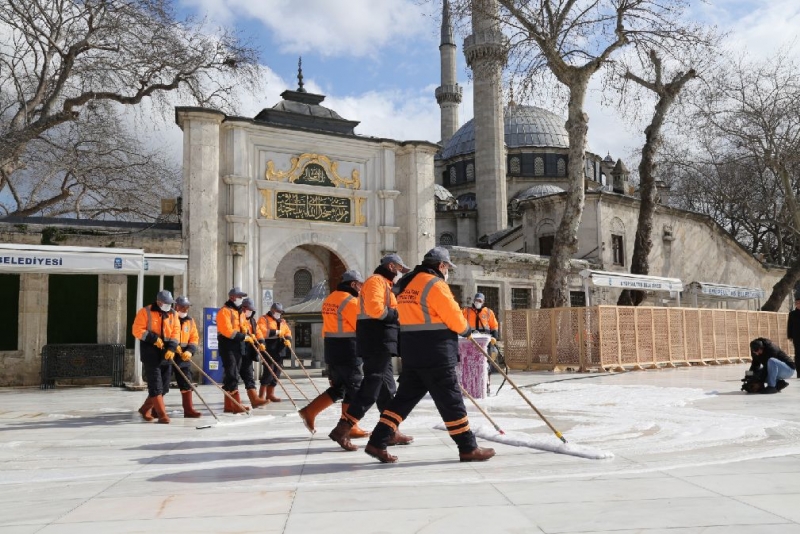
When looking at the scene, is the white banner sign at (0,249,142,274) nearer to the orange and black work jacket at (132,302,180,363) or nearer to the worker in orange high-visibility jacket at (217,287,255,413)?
the worker in orange high-visibility jacket at (217,287,255,413)

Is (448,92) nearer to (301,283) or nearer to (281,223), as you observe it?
(301,283)

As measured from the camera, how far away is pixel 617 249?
2967 centimetres

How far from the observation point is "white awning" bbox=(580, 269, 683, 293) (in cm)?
1950

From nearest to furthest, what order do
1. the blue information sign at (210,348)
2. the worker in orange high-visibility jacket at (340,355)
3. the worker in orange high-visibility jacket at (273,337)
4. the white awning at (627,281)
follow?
the worker in orange high-visibility jacket at (340,355)
the worker in orange high-visibility jacket at (273,337)
the blue information sign at (210,348)
the white awning at (627,281)

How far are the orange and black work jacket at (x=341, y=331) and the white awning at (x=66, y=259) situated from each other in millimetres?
8365

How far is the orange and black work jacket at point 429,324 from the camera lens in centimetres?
579

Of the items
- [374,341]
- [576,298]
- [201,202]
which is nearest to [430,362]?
[374,341]

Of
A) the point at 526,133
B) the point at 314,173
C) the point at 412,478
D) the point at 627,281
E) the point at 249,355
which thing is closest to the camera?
the point at 412,478

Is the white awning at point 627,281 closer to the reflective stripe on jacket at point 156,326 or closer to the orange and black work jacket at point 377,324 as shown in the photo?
the reflective stripe on jacket at point 156,326

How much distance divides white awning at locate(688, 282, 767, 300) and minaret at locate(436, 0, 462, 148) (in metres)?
36.4

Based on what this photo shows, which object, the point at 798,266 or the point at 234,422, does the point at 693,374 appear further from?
the point at 798,266

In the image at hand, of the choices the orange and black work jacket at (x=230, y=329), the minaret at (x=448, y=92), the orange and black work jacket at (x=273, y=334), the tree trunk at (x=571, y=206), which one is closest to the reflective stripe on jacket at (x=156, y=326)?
the orange and black work jacket at (x=230, y=329)

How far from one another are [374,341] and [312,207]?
11734mm

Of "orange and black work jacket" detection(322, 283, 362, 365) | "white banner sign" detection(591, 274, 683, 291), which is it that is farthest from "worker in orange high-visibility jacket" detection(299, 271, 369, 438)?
"white banner sign" detection(591, 274, 683, 291)
